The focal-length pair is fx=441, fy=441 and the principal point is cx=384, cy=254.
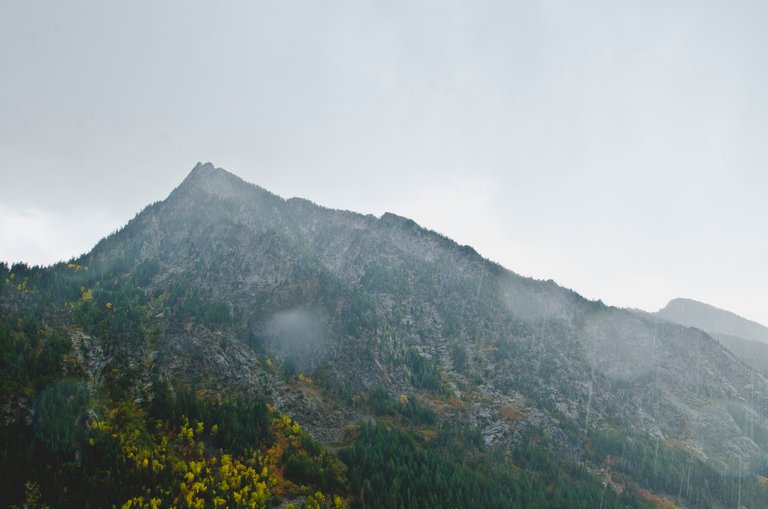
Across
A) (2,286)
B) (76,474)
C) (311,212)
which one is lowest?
(76,474)

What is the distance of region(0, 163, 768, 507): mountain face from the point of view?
79.8 m

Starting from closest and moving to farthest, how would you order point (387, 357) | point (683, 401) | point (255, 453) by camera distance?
point (255, 453) < point (387, 357) < point (683, 401)

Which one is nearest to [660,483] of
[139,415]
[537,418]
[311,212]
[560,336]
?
[537,418]

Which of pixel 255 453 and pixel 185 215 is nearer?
pixel 255 453

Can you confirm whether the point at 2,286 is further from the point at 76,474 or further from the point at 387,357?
the point at 387,357

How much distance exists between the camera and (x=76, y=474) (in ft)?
165

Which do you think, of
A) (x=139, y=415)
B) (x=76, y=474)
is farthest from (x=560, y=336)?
(x=76, y=474)

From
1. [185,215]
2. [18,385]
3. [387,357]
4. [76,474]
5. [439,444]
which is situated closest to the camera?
[76,474]

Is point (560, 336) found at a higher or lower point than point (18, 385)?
higher

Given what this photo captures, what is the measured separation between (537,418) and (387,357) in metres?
35.8

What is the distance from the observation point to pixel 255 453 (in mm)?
62750

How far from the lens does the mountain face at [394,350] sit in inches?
3142

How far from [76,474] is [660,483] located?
94.4 metres

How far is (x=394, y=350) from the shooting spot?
110 meters
